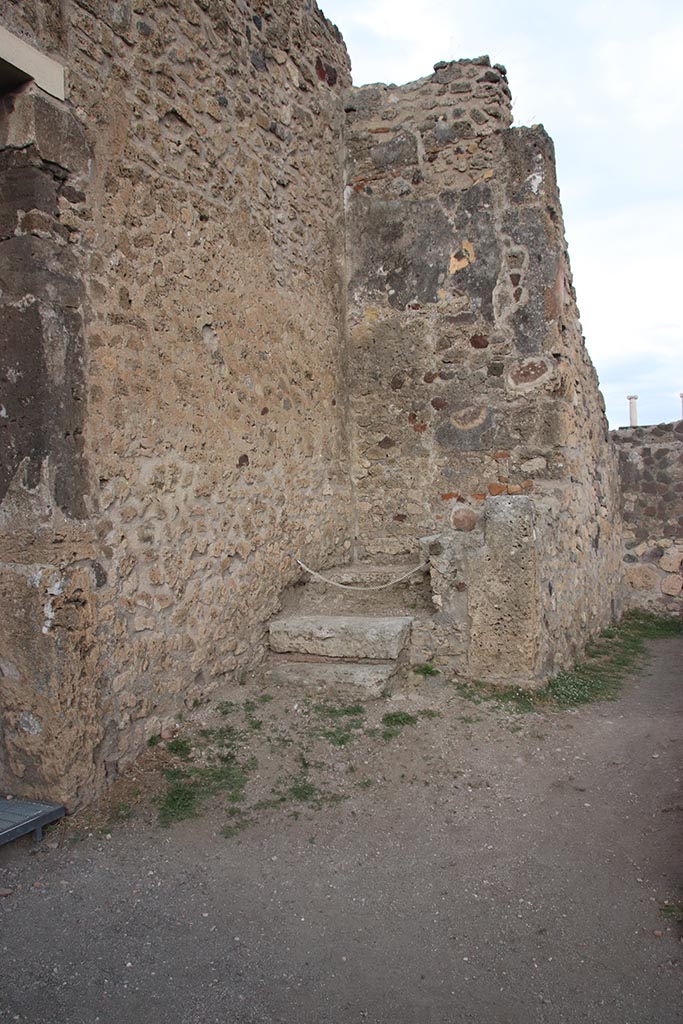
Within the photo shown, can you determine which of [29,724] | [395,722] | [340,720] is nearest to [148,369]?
[29,724]

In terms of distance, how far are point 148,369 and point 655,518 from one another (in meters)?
6.15

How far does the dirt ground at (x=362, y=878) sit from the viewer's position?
93.7 inches

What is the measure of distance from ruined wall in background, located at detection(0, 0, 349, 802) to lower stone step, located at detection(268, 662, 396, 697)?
0.26m

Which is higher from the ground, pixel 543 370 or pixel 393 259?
pixel 393 259

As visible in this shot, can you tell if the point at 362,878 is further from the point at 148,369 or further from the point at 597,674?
the point at 597,674

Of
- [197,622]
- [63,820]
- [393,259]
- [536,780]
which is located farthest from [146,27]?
[536,780]

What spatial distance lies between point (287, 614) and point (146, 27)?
3480 mm

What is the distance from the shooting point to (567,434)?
18.9ft

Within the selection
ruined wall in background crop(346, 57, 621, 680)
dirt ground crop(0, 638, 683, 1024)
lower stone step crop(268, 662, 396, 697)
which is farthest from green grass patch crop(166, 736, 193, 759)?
ruined wall in background crop(346, 57, 621, 680)

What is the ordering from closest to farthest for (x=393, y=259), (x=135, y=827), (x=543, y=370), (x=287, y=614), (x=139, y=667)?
(x=135, y=827) < (x=139, y=667) < (x=287, y=614) < (x=543, y=370) < (x=393, y=259)

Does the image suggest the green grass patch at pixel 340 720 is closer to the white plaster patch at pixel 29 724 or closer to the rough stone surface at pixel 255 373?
the rough stone surface at pixel 255 373

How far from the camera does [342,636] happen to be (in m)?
4.90

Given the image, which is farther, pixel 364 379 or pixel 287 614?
pixel 364 379

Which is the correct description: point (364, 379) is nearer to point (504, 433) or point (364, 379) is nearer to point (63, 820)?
point (504, 433)
